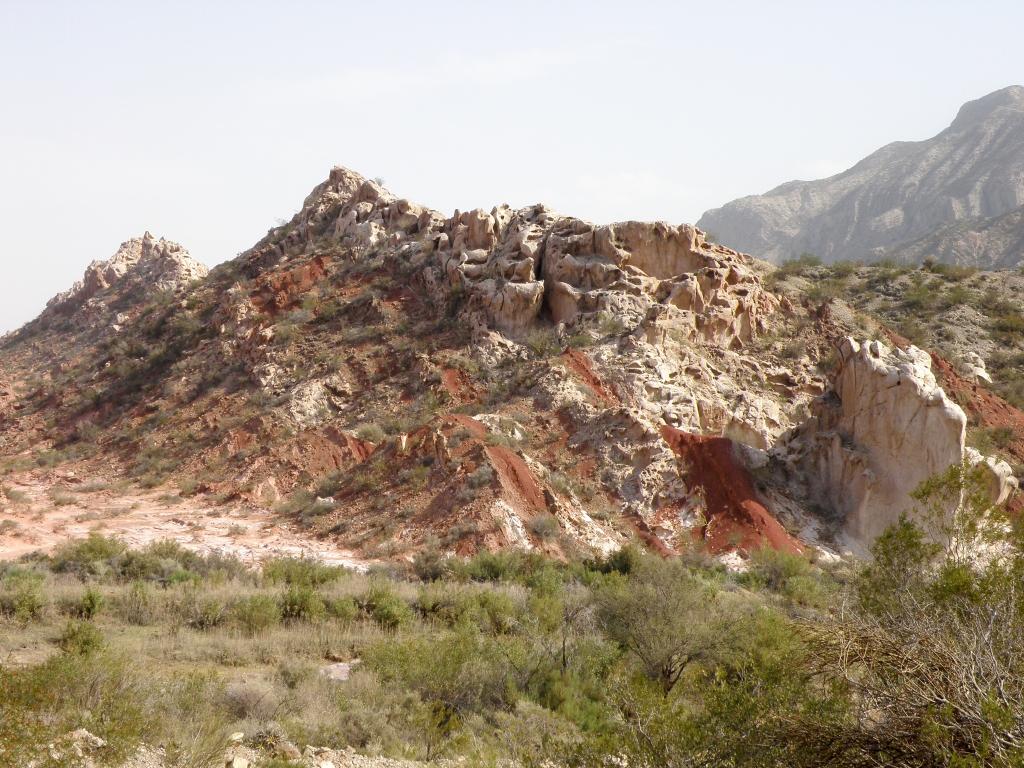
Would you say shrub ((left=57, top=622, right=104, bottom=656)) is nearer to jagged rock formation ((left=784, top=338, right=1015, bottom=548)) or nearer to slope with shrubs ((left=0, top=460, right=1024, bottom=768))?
slope with shrubs ((left=0, top=460, right=1024, bottom=768))

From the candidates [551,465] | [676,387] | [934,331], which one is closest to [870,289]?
[934,331]

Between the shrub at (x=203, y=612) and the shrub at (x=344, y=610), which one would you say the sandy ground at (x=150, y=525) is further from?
the shrub at (x=203, y=612)

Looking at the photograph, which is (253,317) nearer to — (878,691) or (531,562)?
(531,562)

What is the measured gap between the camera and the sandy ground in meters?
15.4

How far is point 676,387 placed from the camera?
20391 mm

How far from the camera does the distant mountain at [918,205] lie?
2714 inches

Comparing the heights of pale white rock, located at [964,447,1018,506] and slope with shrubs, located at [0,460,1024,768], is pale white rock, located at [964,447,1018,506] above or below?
below

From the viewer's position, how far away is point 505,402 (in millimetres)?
20641

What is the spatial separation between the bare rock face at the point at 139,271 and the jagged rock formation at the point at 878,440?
32.3m

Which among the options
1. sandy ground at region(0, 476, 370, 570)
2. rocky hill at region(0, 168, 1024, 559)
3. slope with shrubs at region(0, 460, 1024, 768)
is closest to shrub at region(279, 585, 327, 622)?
slope with shrubs at region(0, 460, 1024, 768)

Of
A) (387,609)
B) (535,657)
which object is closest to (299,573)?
(387,609)

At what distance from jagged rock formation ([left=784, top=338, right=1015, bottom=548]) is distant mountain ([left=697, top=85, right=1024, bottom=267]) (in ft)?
169

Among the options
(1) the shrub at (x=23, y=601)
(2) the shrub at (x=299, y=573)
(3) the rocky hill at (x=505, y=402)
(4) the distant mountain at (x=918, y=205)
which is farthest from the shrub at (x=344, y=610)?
(4) the distant mountain at (x=918, y=205)

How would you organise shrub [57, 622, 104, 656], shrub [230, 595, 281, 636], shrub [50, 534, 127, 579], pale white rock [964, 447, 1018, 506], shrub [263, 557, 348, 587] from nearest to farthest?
shrub [57, 622, 104, 656] → shrub [230, 595, 281, 636] → shrub [263, 557, 348, 587] → shrub [50, 534, 127, 579] → pale white rock [964, 447, 1018, 506]
